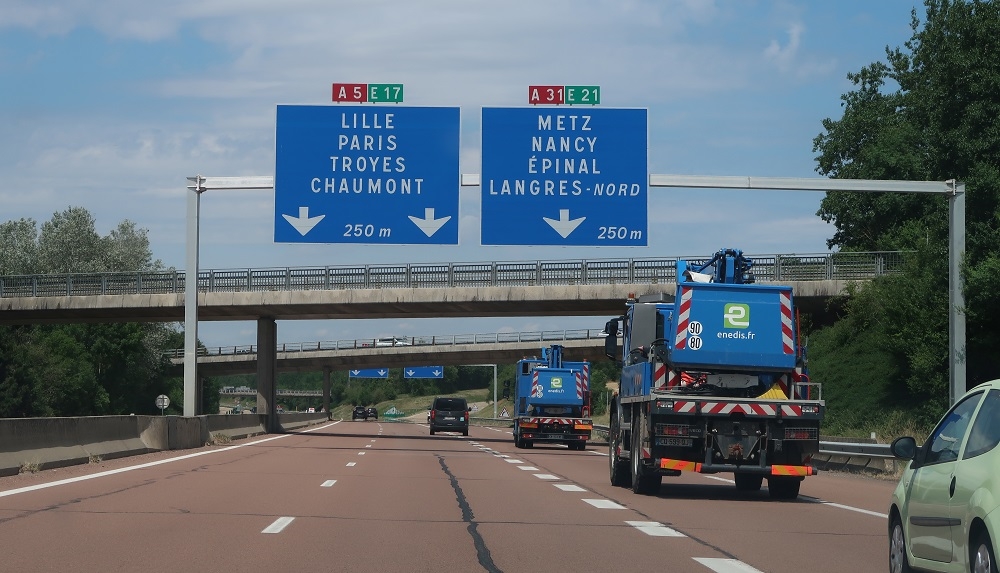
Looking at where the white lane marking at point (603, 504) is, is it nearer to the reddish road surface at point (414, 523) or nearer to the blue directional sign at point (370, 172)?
the reddish road surface at point (414, 523)

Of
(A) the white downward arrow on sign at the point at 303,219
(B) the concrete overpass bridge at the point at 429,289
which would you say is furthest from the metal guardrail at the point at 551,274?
(A) the white downward arrow on sign at the point at 303,219

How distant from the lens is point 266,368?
186ft

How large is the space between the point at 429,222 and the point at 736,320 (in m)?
10.9

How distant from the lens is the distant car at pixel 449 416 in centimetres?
6219

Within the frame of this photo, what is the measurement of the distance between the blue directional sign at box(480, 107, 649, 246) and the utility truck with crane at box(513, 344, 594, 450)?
15.1 meters

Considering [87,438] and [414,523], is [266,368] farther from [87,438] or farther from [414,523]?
[414,523]

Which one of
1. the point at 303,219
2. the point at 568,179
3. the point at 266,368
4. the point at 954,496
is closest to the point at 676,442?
the point at 954,496

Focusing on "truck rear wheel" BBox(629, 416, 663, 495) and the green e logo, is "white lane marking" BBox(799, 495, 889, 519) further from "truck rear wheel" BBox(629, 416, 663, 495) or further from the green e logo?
the green e logo

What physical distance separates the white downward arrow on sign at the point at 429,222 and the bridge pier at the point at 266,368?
96.7ft

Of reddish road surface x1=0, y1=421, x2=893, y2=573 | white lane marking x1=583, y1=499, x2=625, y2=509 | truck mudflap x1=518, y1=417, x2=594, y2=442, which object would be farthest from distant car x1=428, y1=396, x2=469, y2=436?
white lane marking x1=583, y1=499, x2=625, y2=509

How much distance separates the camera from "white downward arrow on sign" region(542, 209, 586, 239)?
27234 mm

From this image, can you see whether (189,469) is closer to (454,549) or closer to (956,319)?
(454,549)

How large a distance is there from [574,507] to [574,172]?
1274cm

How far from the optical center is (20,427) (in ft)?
62.9
